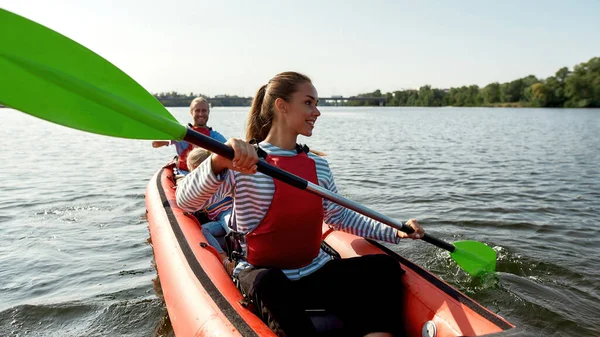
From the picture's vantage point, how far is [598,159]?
38.5 ft

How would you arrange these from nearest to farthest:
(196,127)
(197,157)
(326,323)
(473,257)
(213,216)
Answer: (326,323)
(473,257)
(197,157)
(213,216)
(196,127)

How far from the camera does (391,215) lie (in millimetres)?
6574

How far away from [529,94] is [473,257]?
235ft

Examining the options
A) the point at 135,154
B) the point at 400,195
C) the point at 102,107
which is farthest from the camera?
Answer: the point at 135,154

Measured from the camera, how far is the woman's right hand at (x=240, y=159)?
6.59 feet

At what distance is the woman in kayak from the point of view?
2129mm

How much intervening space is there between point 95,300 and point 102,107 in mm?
2460

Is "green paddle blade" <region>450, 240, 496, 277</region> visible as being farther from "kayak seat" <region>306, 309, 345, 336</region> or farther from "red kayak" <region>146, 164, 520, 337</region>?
"kayak seat" <region>306, 309, 345, 336</region>

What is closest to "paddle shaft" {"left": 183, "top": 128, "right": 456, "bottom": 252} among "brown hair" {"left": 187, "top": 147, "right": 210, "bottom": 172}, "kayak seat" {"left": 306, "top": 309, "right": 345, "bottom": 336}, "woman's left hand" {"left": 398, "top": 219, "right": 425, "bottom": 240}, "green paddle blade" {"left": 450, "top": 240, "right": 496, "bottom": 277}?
"woman's left hand" {"left": 398, "top": 219, "right": 425, "bottom": 240}

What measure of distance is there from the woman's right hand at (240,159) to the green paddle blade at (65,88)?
0.74 feet

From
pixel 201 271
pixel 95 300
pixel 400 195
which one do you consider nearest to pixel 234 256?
pixel 201 271

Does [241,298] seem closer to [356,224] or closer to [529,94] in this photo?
[356,224]

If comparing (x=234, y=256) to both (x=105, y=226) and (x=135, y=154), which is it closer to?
(x=105, y=226)

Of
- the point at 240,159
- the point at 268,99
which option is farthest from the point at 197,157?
the point at 240,159
